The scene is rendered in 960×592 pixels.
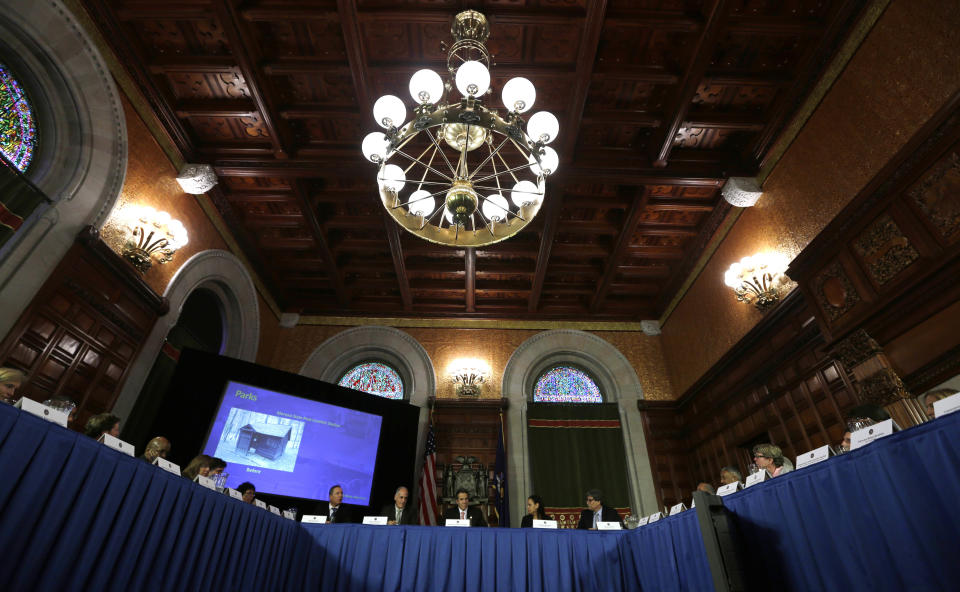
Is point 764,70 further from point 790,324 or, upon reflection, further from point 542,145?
point 542,145

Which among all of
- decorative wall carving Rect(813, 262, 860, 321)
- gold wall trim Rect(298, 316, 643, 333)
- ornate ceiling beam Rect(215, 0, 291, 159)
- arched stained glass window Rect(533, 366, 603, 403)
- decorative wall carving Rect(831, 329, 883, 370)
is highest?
ornate ceiling beam Rect(215, 0, 291, 159)

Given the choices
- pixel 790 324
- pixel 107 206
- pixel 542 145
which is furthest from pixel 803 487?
pixel 107 206

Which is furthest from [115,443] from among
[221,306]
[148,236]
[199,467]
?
[221,306]

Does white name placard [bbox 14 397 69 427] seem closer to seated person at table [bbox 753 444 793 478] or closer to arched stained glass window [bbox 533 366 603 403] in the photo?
seated person at table [bbox 753 444 793 478]

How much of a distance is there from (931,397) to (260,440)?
7.14m

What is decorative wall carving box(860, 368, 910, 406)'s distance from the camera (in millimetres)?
3612

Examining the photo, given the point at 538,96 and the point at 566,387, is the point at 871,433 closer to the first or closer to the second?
the point at 538,96

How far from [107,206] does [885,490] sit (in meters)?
6.40

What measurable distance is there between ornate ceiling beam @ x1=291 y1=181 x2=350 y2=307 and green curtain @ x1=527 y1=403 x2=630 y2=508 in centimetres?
411

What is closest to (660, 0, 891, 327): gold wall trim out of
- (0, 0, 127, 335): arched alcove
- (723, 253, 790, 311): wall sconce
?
(723, 253, 790, 311): wall sconce

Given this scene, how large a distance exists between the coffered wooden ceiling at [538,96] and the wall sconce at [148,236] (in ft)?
3.64

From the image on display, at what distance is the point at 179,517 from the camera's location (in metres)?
2.53

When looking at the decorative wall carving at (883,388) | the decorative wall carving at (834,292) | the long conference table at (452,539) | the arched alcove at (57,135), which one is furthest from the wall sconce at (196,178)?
the decorative wall carving at (883,388)

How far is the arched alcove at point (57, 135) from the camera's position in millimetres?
3838
